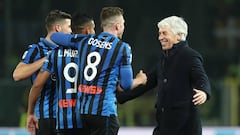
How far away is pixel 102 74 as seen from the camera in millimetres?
7262

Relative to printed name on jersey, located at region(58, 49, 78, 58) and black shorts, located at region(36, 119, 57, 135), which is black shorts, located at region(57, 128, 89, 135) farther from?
printed name on jersey, located at region(58, 49, 78, 58)

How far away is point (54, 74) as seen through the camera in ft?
Answer: 25.3

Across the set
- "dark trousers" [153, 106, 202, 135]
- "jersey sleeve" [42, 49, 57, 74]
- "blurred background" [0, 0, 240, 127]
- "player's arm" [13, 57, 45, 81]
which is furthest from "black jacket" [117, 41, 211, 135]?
"blurred background" [0, 0, 240, 127]

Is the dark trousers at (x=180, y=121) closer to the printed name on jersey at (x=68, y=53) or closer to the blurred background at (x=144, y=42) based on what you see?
the printed name on jersey at (x=68, y=53)

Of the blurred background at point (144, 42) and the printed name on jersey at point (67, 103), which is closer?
the printed name on jersey at point (67, 103)

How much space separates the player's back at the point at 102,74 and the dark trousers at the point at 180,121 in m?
0.43

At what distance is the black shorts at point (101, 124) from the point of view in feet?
23.8

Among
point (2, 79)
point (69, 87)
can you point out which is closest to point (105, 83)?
point (69, 87)

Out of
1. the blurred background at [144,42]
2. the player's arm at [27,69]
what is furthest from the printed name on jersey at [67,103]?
the blurred background at [144,42]

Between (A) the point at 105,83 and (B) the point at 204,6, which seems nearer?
(A) the point at 105,83

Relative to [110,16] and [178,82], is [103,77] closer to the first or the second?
Answer: [110,16]

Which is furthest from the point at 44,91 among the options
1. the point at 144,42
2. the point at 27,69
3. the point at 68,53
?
the point at 144,42

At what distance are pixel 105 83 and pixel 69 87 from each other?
418mm

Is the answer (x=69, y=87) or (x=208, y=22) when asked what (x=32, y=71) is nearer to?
(x=69, y=87)
